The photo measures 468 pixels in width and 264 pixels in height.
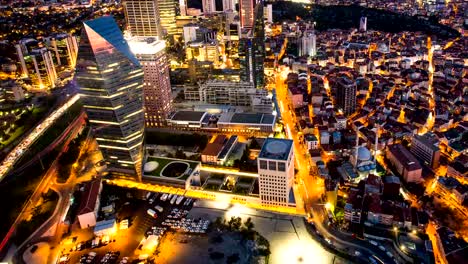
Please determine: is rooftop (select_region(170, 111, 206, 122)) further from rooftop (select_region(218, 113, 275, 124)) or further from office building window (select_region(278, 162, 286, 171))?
office building window (select_region(278, 162, 286, 171))

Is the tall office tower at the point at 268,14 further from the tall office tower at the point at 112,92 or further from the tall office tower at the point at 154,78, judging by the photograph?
the tall office tower at the point at 112,92

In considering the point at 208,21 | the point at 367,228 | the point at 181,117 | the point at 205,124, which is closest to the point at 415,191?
the point at 367,228

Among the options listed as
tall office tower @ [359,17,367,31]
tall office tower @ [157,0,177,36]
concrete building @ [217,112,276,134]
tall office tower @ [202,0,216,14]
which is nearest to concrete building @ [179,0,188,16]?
tall office tower @ [202,0,216,14]

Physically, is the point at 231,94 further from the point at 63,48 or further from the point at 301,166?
the point at 63,48

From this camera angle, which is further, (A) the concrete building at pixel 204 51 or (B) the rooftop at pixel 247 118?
(A) the concrete building at pixel 204 51

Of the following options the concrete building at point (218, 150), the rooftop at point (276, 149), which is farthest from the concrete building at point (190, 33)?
the rooftop at point (276, 149)

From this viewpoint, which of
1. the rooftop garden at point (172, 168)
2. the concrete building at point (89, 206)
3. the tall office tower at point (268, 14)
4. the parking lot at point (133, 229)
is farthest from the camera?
the tall office tower at point (268, 14)

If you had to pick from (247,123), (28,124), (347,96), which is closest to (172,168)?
(247,123)
